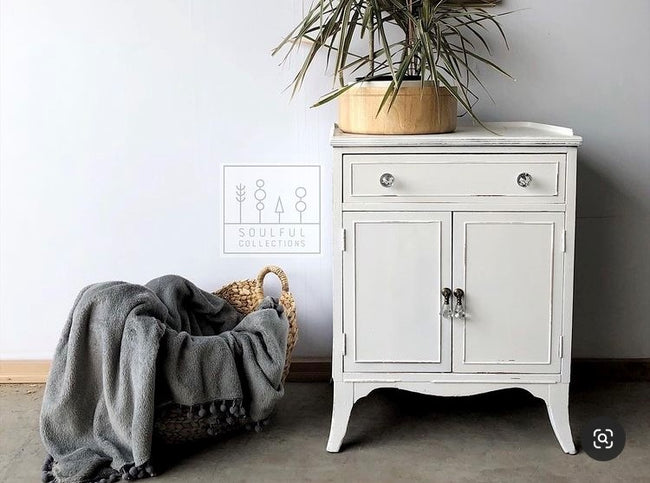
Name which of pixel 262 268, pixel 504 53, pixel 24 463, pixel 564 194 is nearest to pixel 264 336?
pixel 262 268

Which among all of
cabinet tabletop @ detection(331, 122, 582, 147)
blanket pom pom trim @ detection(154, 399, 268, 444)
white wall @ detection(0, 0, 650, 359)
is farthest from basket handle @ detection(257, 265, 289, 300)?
cabinet tabletop @ detection(331, 122, 582, 147)

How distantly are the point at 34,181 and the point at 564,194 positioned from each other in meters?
1.66

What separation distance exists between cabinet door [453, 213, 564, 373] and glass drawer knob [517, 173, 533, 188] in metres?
0.08

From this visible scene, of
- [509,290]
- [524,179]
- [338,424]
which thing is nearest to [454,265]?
[509,290]

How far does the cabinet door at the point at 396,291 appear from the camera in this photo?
2.43 metres

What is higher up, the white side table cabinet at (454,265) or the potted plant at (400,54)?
the potted plant at (400,54)

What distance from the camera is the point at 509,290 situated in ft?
8.03

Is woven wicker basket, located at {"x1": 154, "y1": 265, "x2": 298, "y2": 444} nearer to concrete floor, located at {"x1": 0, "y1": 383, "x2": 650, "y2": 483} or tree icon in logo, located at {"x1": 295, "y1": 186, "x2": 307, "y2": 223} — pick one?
concrete floor, located at {"x1": 0, "y1": 383, "x2": 650, "y2": 483}

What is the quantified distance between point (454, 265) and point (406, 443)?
1.72 feet

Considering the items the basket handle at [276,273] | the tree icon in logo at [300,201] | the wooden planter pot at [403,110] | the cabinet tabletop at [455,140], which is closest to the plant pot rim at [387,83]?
the wooden planter pot at [403,110]

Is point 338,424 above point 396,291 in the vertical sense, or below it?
below

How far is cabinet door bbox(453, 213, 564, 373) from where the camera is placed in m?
2.42

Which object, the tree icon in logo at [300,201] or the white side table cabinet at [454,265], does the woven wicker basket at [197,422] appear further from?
the tree icon in logo at [300,201]

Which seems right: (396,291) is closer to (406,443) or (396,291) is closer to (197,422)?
(406,443)
